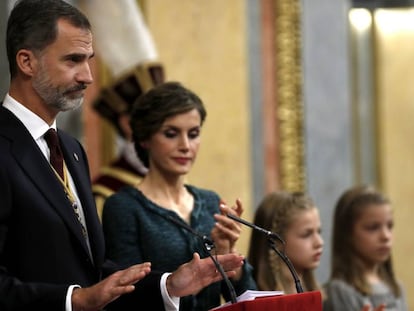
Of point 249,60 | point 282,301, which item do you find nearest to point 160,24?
point 249,60

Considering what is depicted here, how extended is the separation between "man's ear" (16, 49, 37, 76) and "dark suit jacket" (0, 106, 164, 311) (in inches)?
5.0

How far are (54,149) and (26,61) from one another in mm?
264

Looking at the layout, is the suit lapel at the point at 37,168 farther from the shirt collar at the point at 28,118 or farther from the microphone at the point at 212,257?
the microphone at the point at 212,257

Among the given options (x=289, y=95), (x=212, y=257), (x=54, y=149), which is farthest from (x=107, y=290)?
(x=289, y=95)

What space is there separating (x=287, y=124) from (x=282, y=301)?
4104 mm

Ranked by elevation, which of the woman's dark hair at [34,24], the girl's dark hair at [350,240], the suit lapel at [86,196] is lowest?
the girl's dark hair at [350,240]

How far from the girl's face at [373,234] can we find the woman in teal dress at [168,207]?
4.44 ft

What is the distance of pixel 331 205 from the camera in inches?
296

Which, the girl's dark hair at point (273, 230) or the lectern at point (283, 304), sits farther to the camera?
the girl's dark hair at point (273, 230)

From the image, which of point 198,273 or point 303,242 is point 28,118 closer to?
point 198,273

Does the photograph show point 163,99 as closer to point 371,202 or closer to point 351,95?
point 371,202

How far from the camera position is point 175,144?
14.4 ft

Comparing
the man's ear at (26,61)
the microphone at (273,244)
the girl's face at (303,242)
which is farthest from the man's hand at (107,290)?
the girl's face at (303,242)

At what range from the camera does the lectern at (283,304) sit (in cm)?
336
